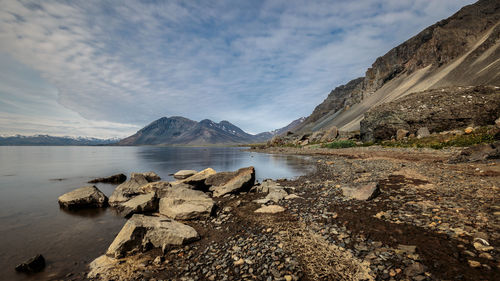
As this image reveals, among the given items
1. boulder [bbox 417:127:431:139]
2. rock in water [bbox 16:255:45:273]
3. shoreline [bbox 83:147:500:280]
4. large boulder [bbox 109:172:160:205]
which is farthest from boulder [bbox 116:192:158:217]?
boulder [bbox 417:127:431:139]

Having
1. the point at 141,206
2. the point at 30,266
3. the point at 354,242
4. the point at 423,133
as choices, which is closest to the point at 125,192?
the point at 141,206

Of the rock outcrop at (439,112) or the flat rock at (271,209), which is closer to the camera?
the flat rock at (271,209)

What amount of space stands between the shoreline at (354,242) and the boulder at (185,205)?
0.43 metres

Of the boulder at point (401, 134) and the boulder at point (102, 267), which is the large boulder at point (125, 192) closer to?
the boulder at point (102, 267)

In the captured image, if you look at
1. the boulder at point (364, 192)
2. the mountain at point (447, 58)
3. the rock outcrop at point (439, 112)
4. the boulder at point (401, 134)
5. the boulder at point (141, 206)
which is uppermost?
the mountain at point (447, 58)

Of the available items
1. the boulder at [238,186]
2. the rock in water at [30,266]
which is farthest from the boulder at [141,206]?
the rock in water at [30,266]

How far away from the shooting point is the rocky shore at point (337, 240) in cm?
446

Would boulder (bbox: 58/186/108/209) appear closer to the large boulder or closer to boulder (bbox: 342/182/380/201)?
the large boulder

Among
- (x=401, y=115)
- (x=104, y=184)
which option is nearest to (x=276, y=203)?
(x=104, y=184)

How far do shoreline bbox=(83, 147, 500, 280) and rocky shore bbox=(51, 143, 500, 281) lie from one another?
0.08ft

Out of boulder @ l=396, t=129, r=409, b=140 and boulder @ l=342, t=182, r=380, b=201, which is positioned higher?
boulder @ l=396, t=129, r=409, b=140

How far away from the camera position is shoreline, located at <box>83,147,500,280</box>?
4.39 m

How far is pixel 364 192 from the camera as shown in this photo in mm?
9125

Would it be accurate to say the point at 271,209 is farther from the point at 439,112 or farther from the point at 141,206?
the point at 439,112
